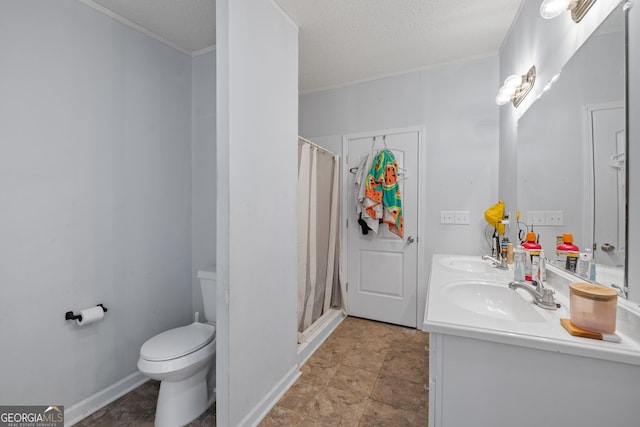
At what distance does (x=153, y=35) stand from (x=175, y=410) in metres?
2.50

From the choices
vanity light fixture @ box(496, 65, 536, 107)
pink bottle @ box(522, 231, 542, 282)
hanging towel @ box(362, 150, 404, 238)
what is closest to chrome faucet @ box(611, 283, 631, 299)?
pink bottle @ box(522, 231, 542, 282)

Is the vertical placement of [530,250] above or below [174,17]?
below

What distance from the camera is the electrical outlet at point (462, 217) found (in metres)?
2.30

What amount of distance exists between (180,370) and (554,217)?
81.9 inches

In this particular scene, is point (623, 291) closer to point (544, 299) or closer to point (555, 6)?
point (544, 299)

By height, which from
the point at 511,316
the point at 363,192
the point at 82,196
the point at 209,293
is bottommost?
the point at 209,293

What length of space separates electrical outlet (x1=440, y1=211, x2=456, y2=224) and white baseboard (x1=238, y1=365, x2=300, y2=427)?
1765 millimetres

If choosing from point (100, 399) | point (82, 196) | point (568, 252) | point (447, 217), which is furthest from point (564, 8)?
point (100, 399)

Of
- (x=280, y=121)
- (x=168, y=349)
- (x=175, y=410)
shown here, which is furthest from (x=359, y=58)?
(x=175, y=410)

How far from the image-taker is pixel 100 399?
5.14 ft

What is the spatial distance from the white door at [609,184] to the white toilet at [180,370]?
1915mm

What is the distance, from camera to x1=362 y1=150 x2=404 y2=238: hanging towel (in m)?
2.46

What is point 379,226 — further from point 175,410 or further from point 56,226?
point 56,226

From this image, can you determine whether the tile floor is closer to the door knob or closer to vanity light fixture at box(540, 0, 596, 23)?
the door knob
